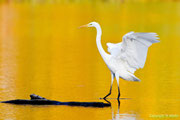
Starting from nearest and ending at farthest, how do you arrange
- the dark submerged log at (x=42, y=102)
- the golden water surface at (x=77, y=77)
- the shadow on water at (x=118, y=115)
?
1. the shadow on water at (x=118, y=115)
2. the golden water surface at (x=77, y=77)
3. the dark submerged log at (x=42, y=102)

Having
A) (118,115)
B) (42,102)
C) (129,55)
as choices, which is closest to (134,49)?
(129,55)

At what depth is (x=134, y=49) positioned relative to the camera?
13086 mm

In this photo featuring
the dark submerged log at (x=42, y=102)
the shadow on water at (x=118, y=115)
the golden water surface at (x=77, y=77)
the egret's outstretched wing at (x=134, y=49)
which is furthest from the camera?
the egret's outstretched wing at (x=134, y=49)

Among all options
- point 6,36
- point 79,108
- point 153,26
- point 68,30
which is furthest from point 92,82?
point 153,26

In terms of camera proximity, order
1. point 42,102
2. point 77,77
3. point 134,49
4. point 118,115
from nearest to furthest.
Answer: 1. point 118,115
2. point 42,102
3. point 134,49
4. point 77,77

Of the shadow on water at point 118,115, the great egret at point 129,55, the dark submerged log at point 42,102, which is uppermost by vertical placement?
the great egret at point 129,55

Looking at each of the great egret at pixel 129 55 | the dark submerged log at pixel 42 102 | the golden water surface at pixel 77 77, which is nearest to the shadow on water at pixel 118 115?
the golden water surface at pixel 77 77

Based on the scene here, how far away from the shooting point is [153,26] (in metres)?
38.3

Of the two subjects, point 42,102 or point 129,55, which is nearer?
point 42,102

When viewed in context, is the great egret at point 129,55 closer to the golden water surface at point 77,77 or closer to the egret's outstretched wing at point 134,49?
A: the egret's outstretched wing at point 134,49

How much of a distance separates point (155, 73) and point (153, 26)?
21.1 meters

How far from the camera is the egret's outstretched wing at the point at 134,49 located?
12891 mm

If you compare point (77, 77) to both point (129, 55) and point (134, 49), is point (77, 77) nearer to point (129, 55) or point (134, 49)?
point (129, 55)

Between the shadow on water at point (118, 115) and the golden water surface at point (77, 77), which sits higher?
the golden water surface at point (77, 77)
